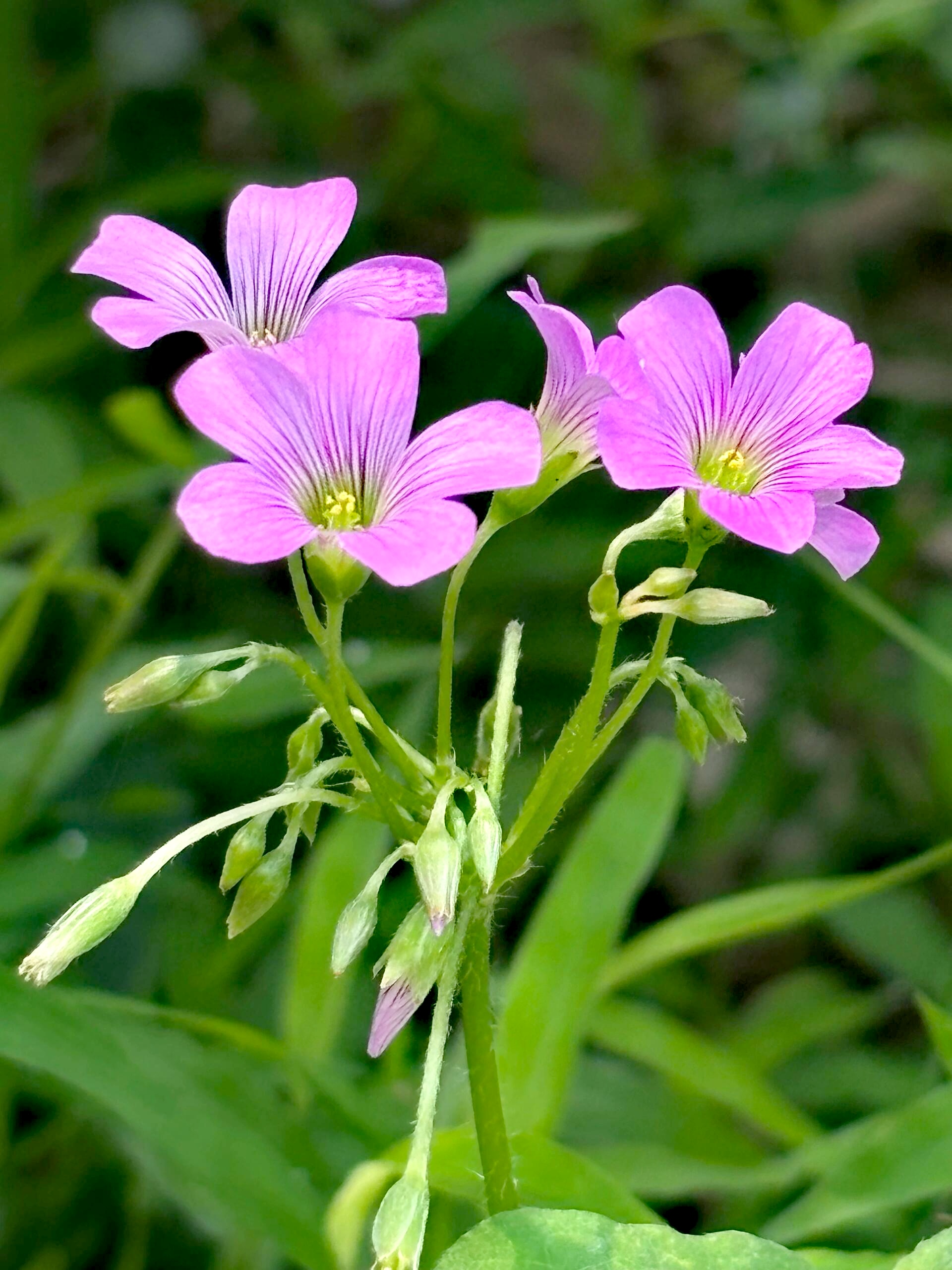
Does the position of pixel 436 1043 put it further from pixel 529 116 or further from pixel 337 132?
pixel 529 116

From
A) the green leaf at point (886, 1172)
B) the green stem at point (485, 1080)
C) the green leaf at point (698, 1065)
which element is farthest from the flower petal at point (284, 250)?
the green leaf at point (698, 1065)

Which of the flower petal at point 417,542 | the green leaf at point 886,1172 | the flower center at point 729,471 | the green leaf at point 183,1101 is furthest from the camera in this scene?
the green leaf at point 886,1172

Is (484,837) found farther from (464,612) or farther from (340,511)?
(464,612)

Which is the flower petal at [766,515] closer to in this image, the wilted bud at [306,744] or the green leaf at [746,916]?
the wilted bud at [306,744]

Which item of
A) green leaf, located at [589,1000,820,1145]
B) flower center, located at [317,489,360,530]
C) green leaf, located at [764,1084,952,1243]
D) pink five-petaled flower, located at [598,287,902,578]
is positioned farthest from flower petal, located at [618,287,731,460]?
green leaf, located at [589,1000,820,1145]

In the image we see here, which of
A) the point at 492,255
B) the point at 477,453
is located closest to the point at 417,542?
the point at 477,453

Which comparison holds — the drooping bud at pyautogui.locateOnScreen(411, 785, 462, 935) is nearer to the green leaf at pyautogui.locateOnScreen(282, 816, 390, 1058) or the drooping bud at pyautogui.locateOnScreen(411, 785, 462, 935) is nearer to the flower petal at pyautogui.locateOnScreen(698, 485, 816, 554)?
the flower petal at pyautogui.locateOnScreen(698, 485, 816, 554)
